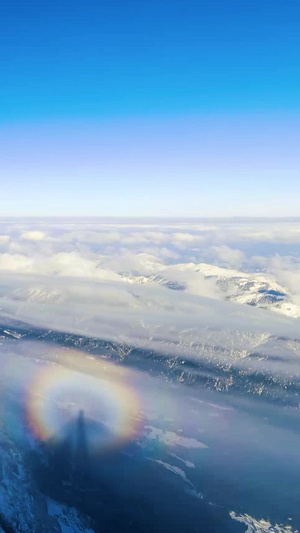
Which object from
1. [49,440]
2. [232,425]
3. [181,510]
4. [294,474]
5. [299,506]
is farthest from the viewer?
[232,425]

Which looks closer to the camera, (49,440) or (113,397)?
(49,440)

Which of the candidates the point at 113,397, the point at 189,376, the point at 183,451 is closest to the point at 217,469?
the point at 183,451

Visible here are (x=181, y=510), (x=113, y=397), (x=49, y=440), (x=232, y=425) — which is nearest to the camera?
(x=181, y=510)

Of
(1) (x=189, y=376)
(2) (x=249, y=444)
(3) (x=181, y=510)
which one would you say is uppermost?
(3) (x=181, y=510)

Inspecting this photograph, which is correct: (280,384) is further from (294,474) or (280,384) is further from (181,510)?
(181,510)

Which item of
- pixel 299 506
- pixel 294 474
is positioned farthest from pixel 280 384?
pixel 299 506

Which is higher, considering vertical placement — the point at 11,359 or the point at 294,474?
the point at 294,474

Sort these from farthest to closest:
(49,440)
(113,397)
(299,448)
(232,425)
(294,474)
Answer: (113,397)
(232,425)
(299,448)
(49,440)
(294,474)

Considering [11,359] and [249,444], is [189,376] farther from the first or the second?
[11,359]

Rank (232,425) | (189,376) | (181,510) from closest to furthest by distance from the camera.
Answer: (181,510)
(232,425)
(189,376)
